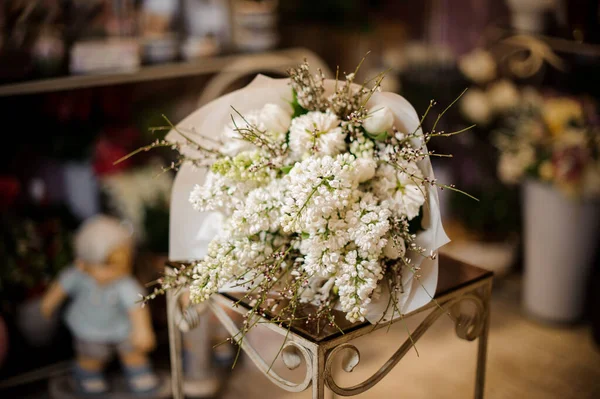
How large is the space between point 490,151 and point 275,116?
73.2 inches

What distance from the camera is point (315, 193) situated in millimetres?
1072

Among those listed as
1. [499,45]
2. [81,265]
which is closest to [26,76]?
[81,265]

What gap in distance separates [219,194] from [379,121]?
0.33 meters

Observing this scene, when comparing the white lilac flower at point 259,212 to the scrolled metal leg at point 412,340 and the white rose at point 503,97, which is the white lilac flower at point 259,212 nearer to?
the scrolled metal leg at point 412,340

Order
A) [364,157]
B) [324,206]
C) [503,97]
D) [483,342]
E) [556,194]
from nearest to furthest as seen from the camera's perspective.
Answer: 1. [324,206]
2. [364,157]
3. [483,342]
4. [556,194]
5. [503,97]

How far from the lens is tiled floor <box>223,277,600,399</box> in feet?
7.09

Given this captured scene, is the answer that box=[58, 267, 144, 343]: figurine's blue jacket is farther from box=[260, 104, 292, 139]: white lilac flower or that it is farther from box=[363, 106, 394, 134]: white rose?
box=[363, 106, 394, 134]: white rose

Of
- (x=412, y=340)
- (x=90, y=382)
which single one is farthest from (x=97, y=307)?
(x=412, y=340)

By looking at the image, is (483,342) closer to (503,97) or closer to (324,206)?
(324,206)

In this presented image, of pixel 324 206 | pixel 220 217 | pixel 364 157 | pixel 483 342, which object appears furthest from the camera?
pixel 483 342

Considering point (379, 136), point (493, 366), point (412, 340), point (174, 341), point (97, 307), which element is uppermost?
point (379, 136)

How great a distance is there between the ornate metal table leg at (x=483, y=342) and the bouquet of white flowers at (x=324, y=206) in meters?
0.28

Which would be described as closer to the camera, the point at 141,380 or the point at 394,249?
the point at 394,249

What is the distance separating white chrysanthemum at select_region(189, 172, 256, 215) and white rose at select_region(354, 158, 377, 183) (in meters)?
0.20
